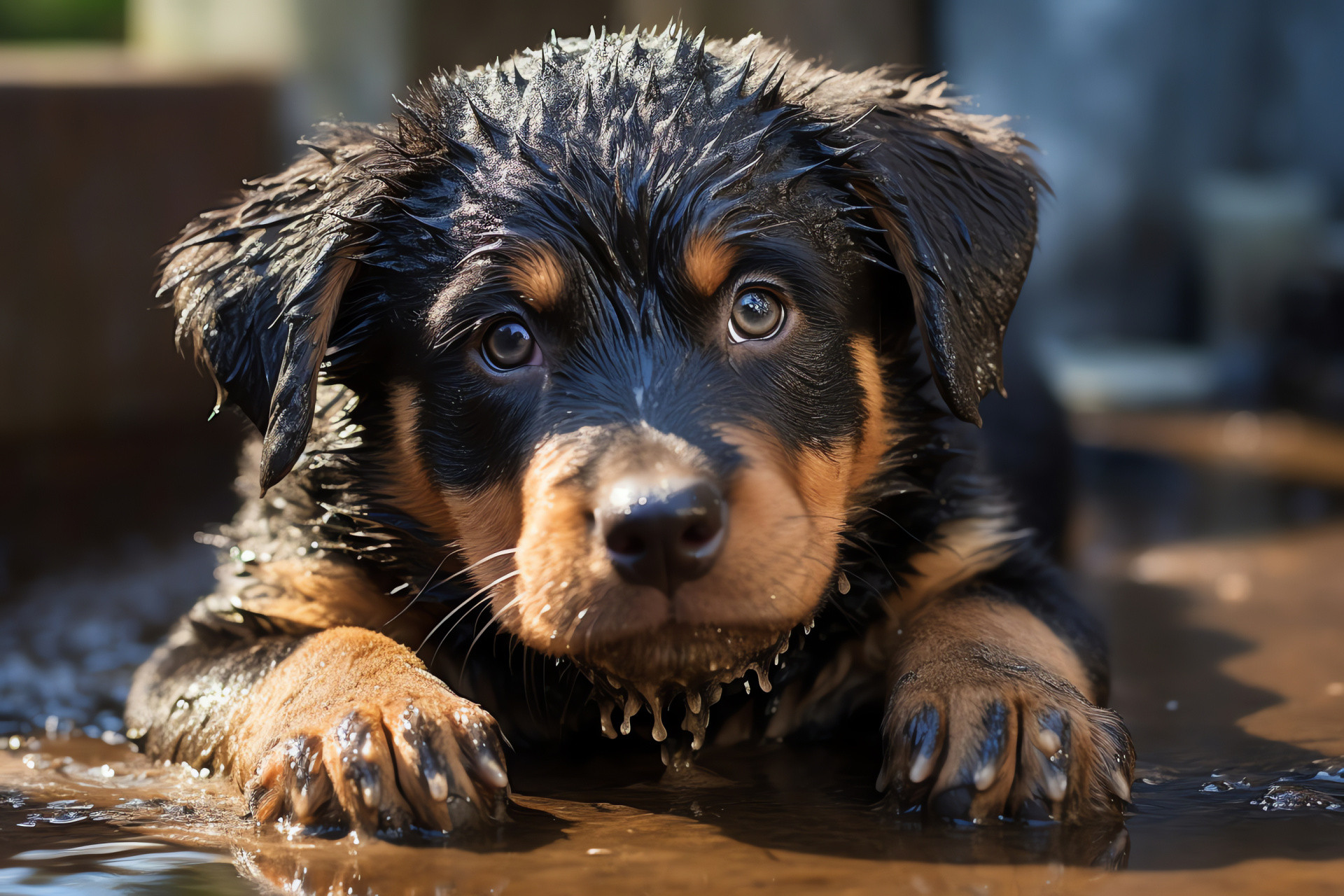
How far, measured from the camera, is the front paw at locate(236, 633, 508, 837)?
2.57m

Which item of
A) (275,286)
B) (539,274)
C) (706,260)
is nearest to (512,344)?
(539,274)

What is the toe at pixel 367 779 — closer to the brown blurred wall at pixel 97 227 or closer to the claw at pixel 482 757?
the claw at pixel 482 757

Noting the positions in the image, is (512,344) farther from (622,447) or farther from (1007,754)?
(1007,754)

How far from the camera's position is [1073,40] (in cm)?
898

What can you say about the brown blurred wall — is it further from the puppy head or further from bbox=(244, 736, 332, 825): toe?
bbox=(244, 736, 332, 825): toe

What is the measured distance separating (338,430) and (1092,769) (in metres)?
1.88

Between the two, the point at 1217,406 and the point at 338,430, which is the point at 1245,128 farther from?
the point at 338,430

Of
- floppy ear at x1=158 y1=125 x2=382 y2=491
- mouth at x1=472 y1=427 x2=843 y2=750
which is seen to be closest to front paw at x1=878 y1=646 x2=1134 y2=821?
mouth at x1=472 y1=427 x2=843 y2=750

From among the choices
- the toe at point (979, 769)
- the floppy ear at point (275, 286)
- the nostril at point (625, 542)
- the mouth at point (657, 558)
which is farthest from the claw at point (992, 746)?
the floppy ear at point (275, 286)

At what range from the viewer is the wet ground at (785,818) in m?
2.36

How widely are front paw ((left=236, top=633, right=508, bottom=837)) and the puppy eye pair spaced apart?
2.42 ft

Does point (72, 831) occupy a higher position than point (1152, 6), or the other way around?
point (1152, 6)

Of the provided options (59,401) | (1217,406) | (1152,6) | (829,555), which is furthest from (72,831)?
(1152,6)

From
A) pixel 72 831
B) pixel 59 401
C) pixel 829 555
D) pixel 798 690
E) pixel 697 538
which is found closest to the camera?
pixel 697 538
